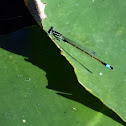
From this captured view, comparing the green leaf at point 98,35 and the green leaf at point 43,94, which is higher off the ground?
the green leaf at point 98,35

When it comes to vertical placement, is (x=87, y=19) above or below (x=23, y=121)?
above

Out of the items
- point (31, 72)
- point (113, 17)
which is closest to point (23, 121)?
point (31, 72)

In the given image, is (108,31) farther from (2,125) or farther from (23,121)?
(2,125)

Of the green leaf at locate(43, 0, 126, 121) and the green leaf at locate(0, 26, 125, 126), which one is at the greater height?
the green leaf at locate(43, 0, 126, 121)

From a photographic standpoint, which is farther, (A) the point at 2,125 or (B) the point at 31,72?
(B) the point at 31,72

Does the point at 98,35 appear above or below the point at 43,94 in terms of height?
above

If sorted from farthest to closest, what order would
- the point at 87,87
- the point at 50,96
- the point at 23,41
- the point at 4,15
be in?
the point at 4,15, the point at 23,41, the point at 50,96, the point at 87,87

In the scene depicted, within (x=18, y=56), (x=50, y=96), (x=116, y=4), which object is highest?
(x=116, y=4)

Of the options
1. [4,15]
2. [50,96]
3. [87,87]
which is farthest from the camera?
[4,15]
